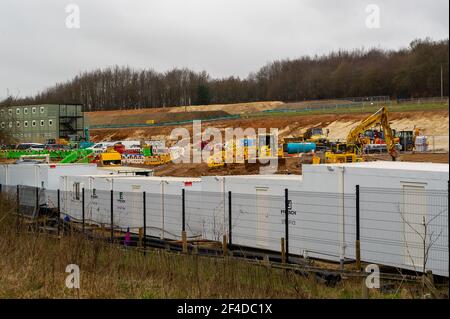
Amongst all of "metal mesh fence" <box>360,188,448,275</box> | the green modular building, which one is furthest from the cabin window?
the green modular building

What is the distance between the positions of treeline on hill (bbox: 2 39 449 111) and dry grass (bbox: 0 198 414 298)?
23.6m

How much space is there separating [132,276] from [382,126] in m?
35.7

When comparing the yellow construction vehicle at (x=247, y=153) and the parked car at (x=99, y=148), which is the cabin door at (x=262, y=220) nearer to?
the yellow construction vehicle at (x=247, y=153)

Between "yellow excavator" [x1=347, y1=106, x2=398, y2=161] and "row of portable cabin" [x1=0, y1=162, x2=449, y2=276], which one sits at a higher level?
"yellow excavator" [x1=347, y1=106, x2=398, y2=161]

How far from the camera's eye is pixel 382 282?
38.3 feet

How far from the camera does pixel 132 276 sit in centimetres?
1152

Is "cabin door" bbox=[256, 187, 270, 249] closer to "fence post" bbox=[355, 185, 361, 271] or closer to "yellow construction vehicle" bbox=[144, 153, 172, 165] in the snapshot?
"fence post" bbox=[355, 185, 361, 271]

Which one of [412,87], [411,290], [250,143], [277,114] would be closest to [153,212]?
[411,290]

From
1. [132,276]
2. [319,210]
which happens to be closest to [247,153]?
[319,210]

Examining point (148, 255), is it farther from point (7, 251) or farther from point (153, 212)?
point (153, 212)

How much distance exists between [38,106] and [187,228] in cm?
7565

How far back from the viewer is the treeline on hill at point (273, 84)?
222ft

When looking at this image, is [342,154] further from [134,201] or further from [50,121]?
[50,121]

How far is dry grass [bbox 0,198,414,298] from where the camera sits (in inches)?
361
